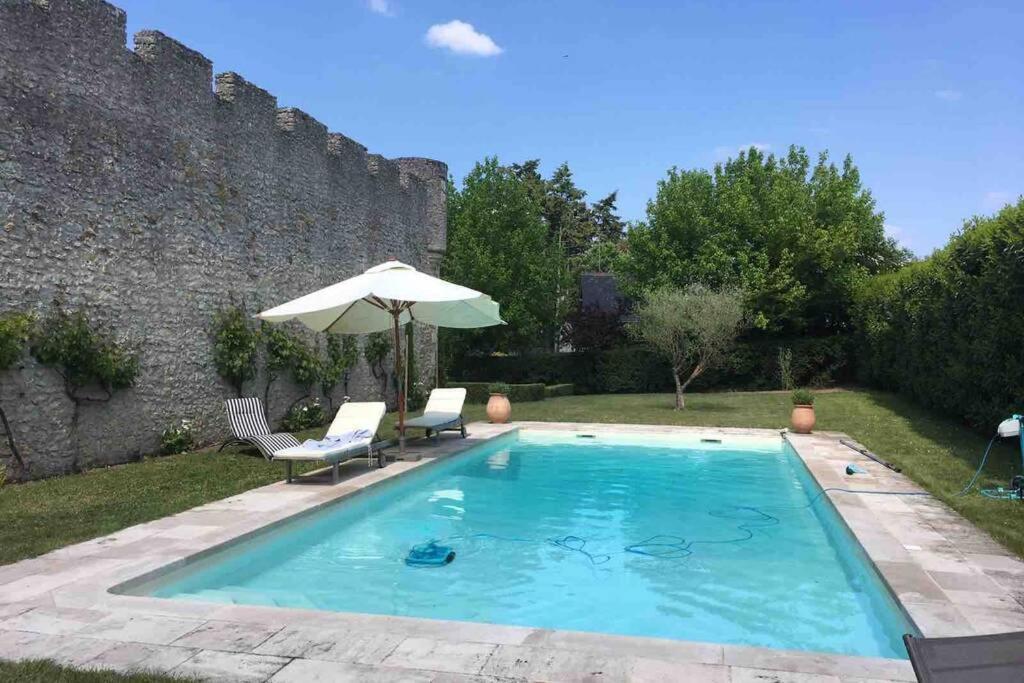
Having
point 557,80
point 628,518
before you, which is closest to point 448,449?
point 628,518

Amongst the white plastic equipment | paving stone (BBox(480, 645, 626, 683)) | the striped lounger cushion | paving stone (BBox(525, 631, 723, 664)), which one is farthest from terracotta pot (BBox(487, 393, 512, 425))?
paving stone (BBox(480, 645, 626, 683))

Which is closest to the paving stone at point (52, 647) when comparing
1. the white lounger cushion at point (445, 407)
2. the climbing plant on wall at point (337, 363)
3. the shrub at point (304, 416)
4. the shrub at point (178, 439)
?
the shrub at point (178, 439)

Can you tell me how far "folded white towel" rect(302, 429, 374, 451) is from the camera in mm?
8945

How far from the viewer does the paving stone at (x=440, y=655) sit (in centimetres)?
349

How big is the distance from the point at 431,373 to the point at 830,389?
13654mm

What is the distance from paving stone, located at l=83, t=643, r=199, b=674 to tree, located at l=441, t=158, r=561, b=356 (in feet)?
74.8

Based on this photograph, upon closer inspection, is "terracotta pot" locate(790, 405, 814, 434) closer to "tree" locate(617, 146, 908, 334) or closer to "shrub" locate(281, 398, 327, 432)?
"shrub" locate(281, 398, 327, 432)

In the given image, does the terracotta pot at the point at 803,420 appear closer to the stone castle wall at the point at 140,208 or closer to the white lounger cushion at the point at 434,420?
the white lounger cushion at the point at 434,420

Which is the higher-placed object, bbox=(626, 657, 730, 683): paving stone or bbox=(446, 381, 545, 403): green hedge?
bbox=(446, 381, 545, 403): green hedge

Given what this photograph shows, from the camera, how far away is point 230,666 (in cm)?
348

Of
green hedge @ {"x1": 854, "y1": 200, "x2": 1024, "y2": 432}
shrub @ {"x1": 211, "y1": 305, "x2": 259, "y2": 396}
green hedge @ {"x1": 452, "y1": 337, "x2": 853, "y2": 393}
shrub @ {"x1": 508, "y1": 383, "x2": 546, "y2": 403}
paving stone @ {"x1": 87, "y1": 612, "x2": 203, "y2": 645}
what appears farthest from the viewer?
green hedge @ {"x1": 452, "y1": 337, "x2": 853, "y2": 393}

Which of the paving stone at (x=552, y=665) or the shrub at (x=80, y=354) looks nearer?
the paving stone at (x=552, y=665)

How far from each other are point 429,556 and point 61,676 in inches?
128

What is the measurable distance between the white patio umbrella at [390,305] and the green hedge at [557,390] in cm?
1306
